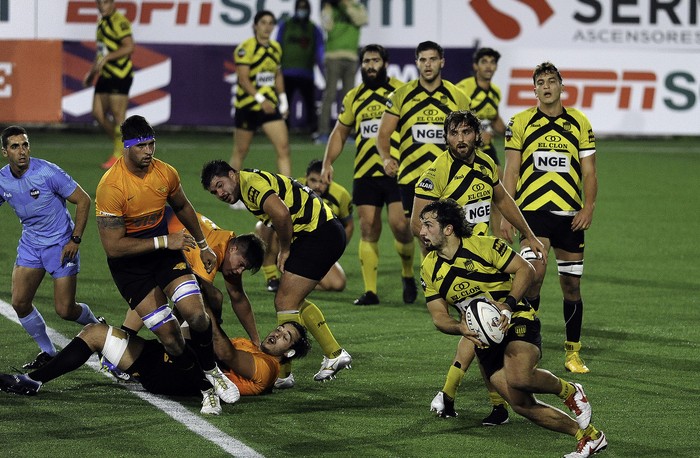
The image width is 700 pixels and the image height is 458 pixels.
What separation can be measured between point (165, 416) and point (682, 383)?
341 centimetres

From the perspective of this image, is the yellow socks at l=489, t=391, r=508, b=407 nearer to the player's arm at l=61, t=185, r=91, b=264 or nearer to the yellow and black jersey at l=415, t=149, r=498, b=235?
the yellow and black jersey at l=415, t=149, r=498, b=235

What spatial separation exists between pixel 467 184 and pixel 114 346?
2500 millimetres

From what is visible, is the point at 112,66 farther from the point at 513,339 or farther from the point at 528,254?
the point at 513,339

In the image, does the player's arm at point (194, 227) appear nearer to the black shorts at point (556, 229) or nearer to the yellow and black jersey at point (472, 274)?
the yellow and black jersey at point (472, 274)

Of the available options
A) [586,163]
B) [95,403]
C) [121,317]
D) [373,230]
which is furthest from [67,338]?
[586,163]

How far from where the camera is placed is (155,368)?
27.9 feet

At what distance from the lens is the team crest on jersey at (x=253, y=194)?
8727mm

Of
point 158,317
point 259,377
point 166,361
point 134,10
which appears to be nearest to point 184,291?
point 158,317

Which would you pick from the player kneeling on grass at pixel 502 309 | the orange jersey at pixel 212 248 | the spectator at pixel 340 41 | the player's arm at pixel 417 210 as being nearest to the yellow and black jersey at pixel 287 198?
the orange jersey at pixel 212 248

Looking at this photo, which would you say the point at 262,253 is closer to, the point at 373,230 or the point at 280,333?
the point at 280,333

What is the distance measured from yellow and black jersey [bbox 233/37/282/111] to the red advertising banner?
655 centimetres

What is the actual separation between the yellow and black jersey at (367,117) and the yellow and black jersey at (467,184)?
9.03ft

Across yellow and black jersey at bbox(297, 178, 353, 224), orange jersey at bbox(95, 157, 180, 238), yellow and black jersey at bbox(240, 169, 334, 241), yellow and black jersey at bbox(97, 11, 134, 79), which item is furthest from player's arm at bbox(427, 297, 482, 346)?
A: yellow and black jersey at bbox(97, 11, 134, 79)

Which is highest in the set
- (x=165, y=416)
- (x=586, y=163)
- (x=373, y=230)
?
(x=586, y=163)
